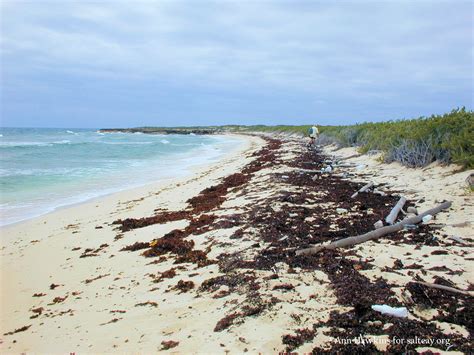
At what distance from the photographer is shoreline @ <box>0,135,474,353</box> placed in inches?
125

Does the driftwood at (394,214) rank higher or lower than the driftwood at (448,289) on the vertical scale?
higher

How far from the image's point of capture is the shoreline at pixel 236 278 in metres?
3.19

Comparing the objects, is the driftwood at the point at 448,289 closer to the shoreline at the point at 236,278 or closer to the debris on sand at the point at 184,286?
the shoreline at the point at 236,278

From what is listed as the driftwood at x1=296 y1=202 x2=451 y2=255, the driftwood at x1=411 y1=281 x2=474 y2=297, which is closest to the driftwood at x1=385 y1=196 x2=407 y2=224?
the driftwood at x1=296 y1=202 x2=451 y2=255

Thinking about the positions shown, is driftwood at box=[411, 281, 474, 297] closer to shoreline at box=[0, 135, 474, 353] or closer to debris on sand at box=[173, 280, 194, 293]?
shoreline at box=[0, 135, 474, 353]

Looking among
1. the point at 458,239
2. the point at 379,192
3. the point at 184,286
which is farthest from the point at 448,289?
the point at 379,192

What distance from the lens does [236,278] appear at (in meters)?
4.25

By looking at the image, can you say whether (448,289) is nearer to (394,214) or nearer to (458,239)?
(458,239)

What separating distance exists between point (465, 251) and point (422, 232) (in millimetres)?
889

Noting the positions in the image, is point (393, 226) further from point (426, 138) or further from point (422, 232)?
point (426, 138)

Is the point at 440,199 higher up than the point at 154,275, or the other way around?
the point at 440,199

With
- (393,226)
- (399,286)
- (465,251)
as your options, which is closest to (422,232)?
(393,226)

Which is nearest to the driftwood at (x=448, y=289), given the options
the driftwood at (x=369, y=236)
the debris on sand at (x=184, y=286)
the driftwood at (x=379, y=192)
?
the driftwood at (x=369, y=236)

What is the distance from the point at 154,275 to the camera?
4992mm
